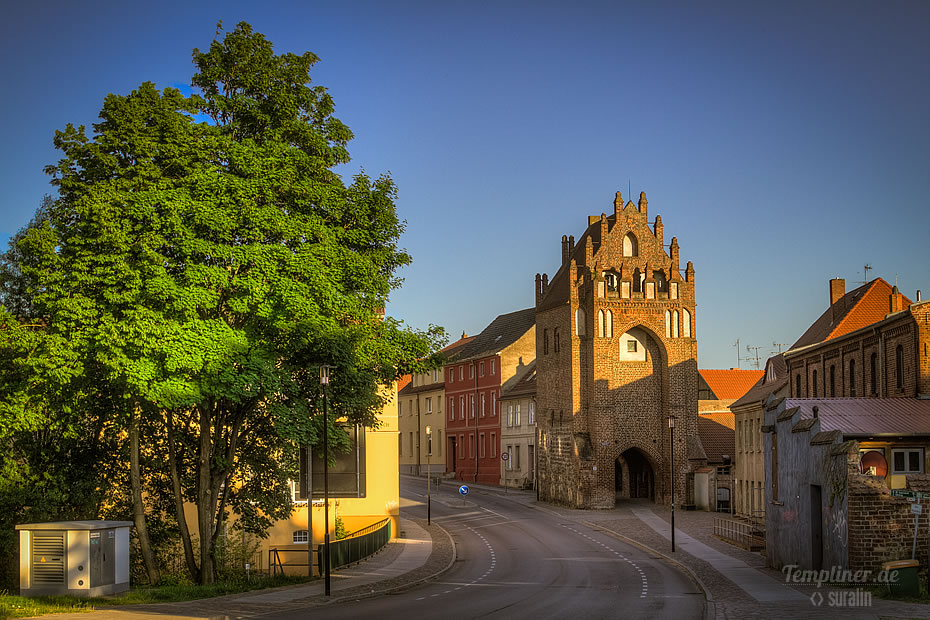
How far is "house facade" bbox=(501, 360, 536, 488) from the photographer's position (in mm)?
75312

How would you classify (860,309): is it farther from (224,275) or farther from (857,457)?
(224,275)

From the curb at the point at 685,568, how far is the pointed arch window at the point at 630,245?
60.5ft

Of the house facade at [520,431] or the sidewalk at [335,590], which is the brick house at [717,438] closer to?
the house facade at [520,431]

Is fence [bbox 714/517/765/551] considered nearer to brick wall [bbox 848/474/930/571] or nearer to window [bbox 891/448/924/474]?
window [bbox 891/448/924/474]

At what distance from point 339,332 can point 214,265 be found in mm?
3922

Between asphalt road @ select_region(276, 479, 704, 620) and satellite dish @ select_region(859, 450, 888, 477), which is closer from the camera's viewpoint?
asphalt road @ select_region(276, 479, 704, 620)

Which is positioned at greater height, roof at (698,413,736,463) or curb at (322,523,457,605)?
roof at (698,413,736,463)

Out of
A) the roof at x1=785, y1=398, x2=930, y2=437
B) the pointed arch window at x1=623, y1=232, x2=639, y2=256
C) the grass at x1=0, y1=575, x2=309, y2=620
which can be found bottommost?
the grass at x1=0, y1=575, x2=309, y2=620

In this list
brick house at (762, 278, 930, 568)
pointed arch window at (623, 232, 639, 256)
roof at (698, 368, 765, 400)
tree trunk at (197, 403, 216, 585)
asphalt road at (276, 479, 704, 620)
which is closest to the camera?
asphalt road at (276, 479, 704, 620)

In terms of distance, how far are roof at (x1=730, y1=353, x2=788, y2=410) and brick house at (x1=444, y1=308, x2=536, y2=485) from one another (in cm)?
2242

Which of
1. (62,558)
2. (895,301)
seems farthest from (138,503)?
(895,301)

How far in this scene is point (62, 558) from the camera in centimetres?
2544

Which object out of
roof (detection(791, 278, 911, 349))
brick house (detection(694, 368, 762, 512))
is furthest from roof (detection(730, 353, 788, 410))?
brick house (detection(694, 368, 762, 512))

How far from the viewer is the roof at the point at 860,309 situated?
53.4m
